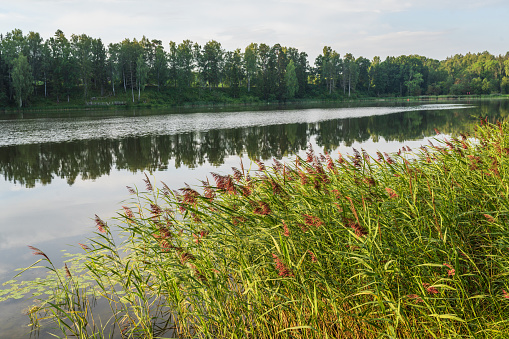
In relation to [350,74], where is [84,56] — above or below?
above

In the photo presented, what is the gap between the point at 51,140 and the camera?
1115 inches

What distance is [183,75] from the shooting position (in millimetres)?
104250

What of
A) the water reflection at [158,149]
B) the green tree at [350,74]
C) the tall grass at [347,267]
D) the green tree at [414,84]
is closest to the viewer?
→ the tall grass at [347,267]

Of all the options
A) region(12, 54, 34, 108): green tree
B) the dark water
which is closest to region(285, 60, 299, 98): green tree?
region(12, 54, 34, 108): green tree

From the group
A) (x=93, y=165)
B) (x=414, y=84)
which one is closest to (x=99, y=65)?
(x=93, y=165)

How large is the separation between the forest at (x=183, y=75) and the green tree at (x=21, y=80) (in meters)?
0.18

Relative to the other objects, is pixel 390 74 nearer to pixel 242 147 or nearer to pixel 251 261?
pixel 242 147

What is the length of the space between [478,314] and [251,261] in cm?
267

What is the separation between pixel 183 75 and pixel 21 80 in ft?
135

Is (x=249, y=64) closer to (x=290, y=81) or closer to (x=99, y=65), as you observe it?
(x=290, y=81)

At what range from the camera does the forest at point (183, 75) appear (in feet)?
288

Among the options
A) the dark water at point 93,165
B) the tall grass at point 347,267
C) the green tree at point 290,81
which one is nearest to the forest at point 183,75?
the green tree at point 290,81

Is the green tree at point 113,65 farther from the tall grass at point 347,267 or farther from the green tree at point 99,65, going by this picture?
the tall grass at point 347,267

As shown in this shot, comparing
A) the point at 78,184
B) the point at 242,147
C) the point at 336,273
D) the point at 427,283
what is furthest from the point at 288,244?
the point at 242,147
